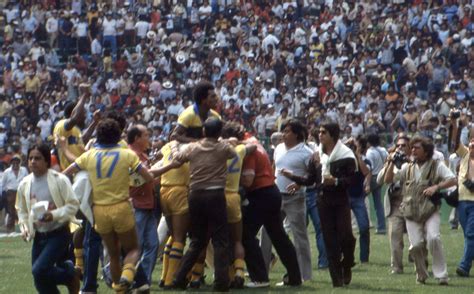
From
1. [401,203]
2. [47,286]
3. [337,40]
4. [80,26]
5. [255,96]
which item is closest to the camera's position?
[47,286]

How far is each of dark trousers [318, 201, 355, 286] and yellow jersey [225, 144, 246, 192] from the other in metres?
0.97

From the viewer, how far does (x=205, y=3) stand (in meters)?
41.7

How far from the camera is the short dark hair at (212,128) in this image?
46.4ft

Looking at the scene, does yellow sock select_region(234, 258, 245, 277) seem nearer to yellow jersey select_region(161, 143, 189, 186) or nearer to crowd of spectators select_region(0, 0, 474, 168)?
yellow jersey select_region(161, 143, 189, 186)

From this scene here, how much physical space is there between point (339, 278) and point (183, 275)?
1772mm

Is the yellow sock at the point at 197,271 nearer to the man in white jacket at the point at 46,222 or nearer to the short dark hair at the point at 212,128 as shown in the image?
the short dark hair at the point at 212,128

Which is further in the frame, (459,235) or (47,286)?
(459,235)

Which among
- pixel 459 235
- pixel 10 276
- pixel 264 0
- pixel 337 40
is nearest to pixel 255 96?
pixel 337 40

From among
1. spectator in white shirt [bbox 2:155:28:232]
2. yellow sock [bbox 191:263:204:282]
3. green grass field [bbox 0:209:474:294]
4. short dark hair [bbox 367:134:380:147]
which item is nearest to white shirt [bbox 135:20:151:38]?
spectator in white shirt [bbox 2:155:28:232]

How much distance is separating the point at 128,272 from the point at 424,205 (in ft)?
13.1

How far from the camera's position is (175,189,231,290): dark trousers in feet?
46.5

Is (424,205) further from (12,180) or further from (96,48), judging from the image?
(96,48)

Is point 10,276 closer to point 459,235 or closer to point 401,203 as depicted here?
point 401,203

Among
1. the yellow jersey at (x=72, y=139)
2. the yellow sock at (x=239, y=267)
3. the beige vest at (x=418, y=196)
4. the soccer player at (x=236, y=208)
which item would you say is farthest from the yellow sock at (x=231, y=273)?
the yellow jersey at (x=72, y=139)
